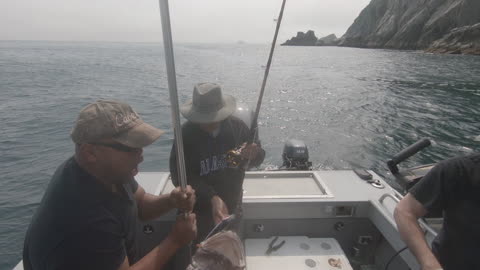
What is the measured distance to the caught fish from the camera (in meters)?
1.51

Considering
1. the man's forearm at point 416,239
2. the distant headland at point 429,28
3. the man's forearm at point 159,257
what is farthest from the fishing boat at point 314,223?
the distant headland at point 429,28

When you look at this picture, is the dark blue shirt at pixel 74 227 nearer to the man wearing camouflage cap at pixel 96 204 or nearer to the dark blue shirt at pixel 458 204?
the man wearing camouflage cap at pixel 96 204

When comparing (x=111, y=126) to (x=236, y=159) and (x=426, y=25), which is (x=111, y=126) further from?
(x=426, y=25)

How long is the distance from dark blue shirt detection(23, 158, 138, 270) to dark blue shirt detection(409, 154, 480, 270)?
191 centimetres

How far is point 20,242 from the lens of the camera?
17.8 ft

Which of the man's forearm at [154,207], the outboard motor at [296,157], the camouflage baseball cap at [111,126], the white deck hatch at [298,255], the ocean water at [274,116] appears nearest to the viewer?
the camouflage baseball cap at [111,126]

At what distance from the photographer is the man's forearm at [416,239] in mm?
1866

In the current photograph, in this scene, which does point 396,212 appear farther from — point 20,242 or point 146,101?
point 146,101

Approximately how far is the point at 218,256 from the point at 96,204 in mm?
665

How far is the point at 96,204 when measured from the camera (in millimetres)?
1477

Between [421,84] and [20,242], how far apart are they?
2428 centimetres

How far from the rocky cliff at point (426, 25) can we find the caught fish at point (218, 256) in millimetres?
50756

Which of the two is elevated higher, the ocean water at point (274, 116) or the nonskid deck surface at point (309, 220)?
the nonskid deck surface at point (309, 220)

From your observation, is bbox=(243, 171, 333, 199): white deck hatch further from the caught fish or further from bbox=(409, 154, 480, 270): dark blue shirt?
the caught fish
